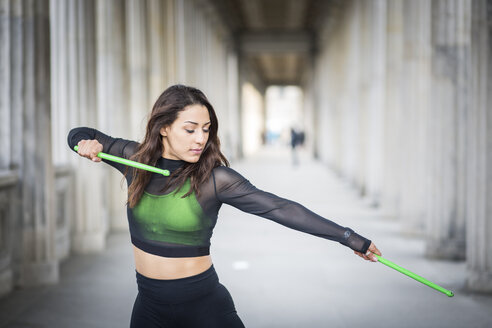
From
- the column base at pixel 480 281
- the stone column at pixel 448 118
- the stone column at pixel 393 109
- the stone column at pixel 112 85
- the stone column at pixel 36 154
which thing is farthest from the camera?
the stone column at pixel 393 109

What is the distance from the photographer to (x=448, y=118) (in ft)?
26.2


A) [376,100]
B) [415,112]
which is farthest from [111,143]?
[376,100]

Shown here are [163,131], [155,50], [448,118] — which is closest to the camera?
[163,131]

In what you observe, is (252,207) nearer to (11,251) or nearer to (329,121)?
(11,251)

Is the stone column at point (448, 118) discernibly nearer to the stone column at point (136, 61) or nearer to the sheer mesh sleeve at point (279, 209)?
the stone column at point (136, 61)

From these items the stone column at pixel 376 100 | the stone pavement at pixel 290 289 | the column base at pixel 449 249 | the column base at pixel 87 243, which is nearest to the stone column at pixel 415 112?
the stone pavement at pixel 290 289

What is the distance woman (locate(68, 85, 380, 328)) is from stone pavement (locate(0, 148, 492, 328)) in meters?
3.03

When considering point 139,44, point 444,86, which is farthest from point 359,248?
point 139,44

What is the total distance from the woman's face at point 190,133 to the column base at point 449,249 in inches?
251

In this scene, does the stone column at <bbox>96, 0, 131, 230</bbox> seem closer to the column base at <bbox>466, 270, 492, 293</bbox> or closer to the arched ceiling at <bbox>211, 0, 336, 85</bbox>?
the column base at <bbox>466, 270, 492, 293</bbox>

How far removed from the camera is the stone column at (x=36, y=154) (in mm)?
6801

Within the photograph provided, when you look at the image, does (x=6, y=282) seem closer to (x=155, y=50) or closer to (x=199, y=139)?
(x=199, y=139)

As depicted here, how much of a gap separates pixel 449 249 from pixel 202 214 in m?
6.40

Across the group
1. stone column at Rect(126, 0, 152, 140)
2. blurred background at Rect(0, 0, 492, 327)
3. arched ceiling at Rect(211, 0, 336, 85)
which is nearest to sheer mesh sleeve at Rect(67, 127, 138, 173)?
blurred background at Rect(0, 0, 492, 327)
